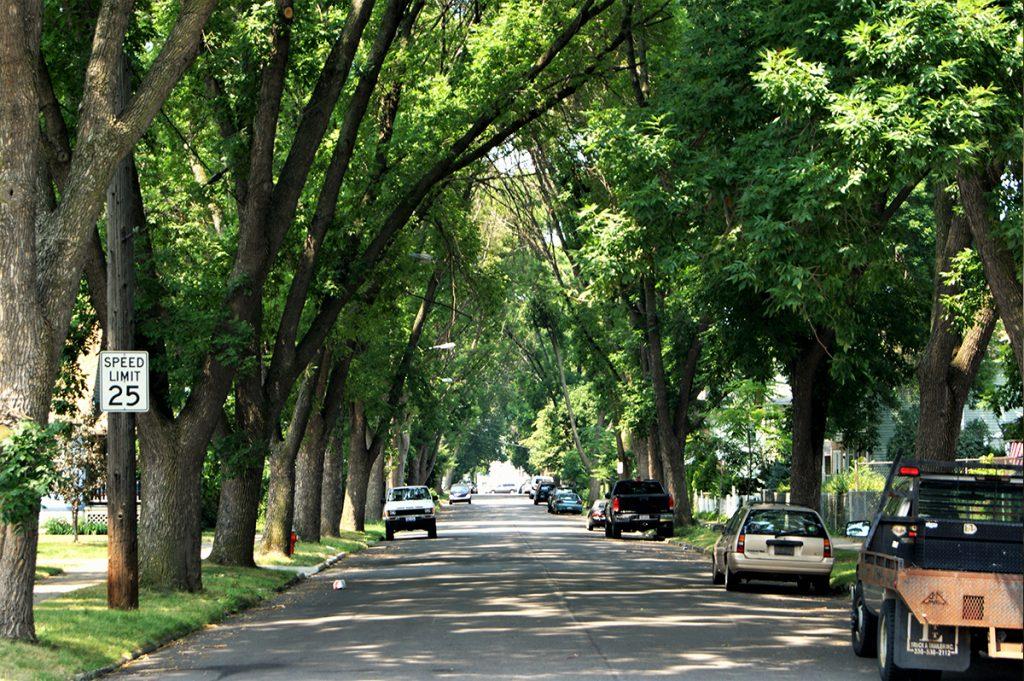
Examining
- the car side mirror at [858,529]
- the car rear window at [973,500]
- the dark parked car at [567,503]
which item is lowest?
the dark parked car at [567,503]

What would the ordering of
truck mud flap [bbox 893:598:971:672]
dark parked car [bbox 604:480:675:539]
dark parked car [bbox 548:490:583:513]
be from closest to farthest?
truck mud flap [bbox 893:598:971:672], dark parked car [bbox 604:480:675:539], dark parked car [bbox 548:490:583:513]

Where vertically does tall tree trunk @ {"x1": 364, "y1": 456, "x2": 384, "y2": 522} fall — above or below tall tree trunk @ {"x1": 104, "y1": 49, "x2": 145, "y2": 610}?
below

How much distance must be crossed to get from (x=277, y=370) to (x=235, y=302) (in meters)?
3.10

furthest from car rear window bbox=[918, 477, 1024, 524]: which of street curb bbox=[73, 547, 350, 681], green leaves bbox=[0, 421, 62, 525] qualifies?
green leaves bbox=[0, 421, 62, 525]

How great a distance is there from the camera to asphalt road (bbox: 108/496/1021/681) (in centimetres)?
1305

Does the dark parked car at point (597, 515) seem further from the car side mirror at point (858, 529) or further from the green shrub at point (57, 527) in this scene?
the car side mirror at point (858, 529)

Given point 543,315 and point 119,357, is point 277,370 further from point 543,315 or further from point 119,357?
point 543,315

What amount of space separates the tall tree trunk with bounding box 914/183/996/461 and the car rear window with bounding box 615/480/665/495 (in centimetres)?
2423

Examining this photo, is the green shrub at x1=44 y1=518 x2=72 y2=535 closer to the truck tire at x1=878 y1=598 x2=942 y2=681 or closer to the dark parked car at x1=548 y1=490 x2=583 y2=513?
the truck tire at x1=878 y1=598 x2=942 y2=681

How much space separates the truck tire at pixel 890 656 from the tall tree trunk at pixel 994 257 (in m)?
5.03

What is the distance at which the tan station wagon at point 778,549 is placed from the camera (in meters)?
22.6

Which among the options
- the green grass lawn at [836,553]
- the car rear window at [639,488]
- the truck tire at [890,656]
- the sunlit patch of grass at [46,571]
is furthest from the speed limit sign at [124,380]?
the car rear window at [639,488]

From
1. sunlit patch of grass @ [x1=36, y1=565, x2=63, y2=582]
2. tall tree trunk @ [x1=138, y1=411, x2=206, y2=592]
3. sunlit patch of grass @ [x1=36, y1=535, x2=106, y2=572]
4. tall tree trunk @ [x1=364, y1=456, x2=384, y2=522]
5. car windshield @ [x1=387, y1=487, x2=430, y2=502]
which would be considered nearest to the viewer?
tall tree trunk @ [x1=138, y1=411, x2=206, y2=592]

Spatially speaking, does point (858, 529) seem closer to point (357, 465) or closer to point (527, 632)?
point (527, 632)
